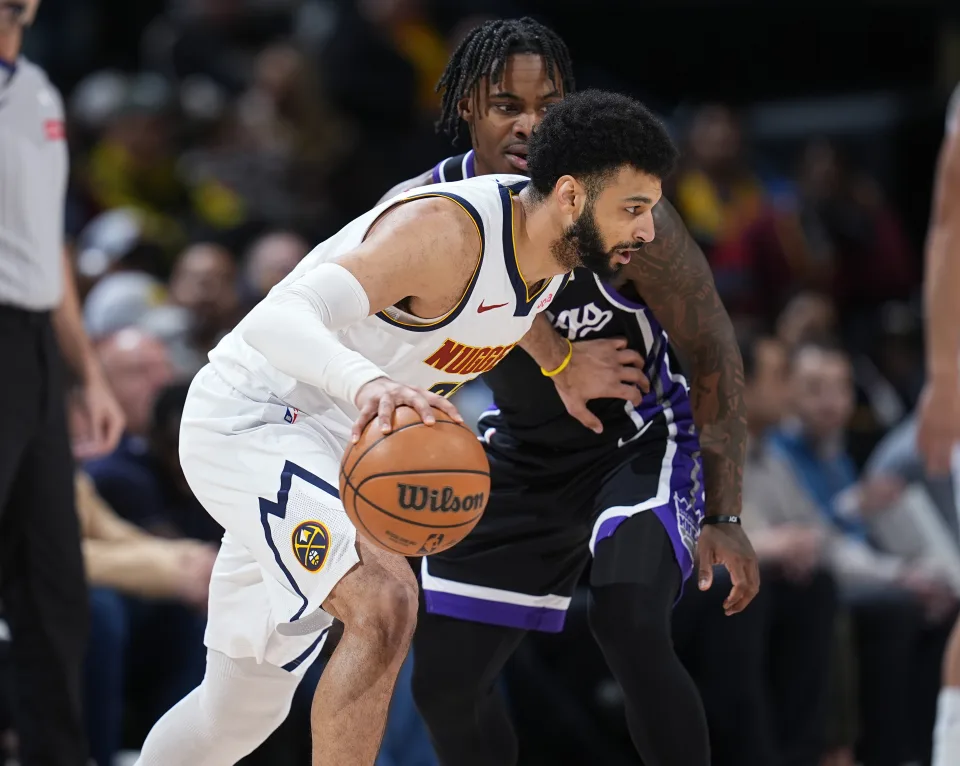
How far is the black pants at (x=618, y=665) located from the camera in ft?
12.0

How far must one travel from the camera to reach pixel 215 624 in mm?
3674

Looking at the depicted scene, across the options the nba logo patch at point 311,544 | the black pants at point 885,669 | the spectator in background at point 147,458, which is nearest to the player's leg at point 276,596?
the nba logo patch at point 311,544

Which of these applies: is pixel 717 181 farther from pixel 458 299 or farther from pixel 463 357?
pixel 458 299

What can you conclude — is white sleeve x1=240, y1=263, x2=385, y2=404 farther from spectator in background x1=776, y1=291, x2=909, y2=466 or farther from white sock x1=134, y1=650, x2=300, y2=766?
spectator in background x1=776, y1=291, x2=909, y2=466

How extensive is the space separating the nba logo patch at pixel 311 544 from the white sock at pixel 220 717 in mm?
527

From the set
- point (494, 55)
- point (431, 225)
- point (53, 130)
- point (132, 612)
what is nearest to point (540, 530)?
point (431, 225)

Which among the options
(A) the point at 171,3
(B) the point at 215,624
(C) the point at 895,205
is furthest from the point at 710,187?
(B) the point at 215,624

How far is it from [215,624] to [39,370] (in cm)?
116

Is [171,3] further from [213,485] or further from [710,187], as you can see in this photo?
A: [213,485]

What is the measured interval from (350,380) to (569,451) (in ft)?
3.77

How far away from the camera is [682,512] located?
12.7 feet

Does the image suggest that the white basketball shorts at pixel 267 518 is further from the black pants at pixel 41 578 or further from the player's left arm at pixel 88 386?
the player's left arm at pixel 88 386

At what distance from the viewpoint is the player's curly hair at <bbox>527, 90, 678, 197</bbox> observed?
11.3ft

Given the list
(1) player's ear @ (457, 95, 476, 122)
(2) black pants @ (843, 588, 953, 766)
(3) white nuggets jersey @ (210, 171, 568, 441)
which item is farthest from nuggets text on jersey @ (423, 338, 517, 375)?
(2) black pants @ (843, 588, 953, 766)
